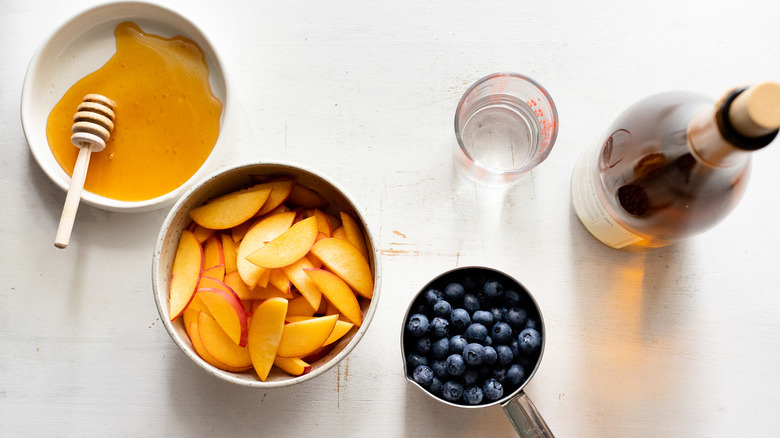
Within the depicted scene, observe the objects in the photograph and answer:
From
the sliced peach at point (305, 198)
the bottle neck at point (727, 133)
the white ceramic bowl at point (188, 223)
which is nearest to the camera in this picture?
the bottle neck at point (727, 133)

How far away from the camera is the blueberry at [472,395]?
28.2 inches

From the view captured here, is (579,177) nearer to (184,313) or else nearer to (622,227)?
(622,227)

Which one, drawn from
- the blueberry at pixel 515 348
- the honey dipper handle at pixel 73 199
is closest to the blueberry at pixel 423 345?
the blueberry at pixel 515 348

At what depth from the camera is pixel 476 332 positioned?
2.35 ft

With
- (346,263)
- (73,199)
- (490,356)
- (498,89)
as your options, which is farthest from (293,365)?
(498,89)

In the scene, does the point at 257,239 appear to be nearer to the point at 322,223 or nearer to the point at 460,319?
the point at 322,223

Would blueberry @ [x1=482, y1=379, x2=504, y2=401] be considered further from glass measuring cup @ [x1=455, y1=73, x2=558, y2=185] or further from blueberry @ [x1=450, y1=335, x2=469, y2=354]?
glass measuring cup @ [x1=455, y1=73, x2=558, y2=185]

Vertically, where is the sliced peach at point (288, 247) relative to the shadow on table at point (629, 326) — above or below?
below

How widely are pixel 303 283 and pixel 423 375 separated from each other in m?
0.19

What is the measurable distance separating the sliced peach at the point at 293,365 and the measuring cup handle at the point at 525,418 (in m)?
0.26

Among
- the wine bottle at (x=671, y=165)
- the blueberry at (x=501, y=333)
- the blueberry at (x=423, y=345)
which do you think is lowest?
the blueberry at (x=423, y=345)

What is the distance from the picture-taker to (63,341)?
84 centimetres

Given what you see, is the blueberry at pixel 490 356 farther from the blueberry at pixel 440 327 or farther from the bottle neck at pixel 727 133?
the bottle neck at pixel 727 133

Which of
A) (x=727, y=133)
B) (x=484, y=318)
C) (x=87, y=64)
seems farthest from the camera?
(x=87, y=64)
